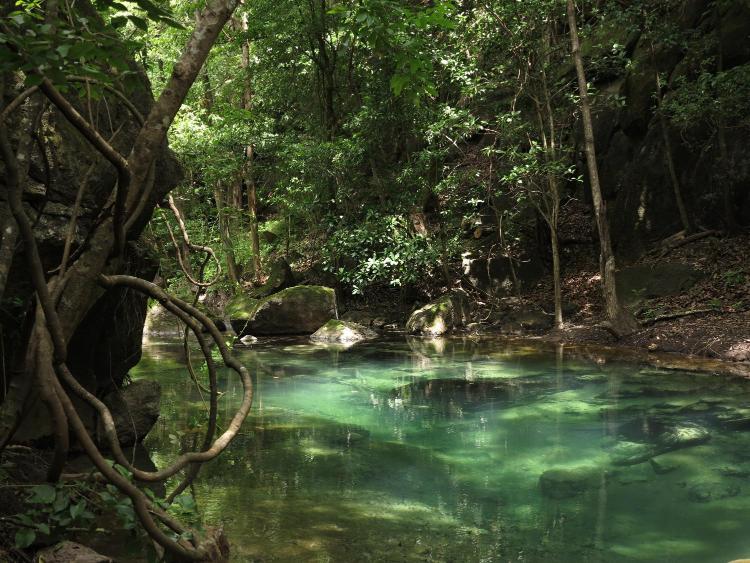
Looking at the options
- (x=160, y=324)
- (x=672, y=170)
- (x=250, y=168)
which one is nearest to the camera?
(x=672, y=170)

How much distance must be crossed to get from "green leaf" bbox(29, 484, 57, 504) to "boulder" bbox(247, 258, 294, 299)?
55.5 feet

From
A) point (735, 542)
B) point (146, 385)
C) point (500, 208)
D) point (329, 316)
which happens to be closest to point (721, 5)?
point (500, 208)

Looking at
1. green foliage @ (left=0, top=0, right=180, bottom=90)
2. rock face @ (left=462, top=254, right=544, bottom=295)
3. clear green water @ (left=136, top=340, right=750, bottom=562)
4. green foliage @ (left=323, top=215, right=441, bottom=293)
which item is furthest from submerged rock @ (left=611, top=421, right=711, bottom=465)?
rock face @ (left=462, top=254, right=544, bottom=295)

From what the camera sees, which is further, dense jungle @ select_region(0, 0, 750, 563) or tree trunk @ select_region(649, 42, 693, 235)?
tree trunk @ select_region(649, 42, 693, 235)

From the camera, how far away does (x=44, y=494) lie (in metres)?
2.60

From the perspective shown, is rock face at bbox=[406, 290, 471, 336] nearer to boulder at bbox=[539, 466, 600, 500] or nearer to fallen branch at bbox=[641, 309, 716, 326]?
fallen branch at bbox=[641, 309, 716, 326]

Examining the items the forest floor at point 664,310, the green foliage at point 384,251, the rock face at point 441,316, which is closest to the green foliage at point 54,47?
the forest floor at point 664,310

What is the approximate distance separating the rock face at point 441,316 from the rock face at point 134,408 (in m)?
Result: 10.1

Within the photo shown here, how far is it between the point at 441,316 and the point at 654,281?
5.18m

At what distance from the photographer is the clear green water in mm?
4379

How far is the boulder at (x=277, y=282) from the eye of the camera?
19.8 m

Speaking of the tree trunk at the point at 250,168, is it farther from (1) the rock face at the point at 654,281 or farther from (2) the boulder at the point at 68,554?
(2) the boulder at the point at 68,554

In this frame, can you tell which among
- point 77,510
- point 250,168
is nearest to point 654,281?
point 250,168

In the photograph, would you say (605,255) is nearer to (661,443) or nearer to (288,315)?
(661,443)
